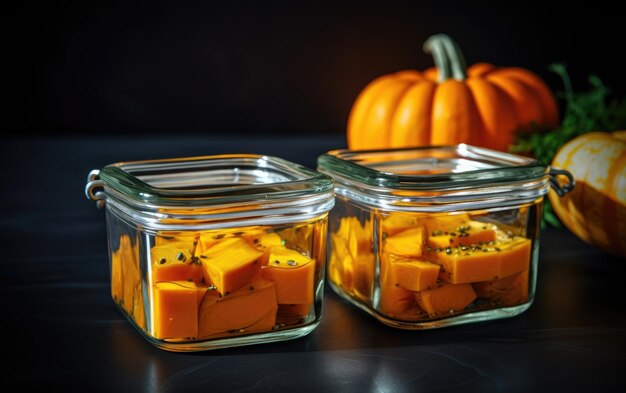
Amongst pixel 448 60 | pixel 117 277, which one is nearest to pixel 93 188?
pixel 117 277

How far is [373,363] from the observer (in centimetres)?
76

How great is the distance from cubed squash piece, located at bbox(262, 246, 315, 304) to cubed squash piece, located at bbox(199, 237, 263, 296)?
0.7 inches

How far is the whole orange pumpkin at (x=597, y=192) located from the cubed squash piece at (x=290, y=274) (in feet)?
1.44

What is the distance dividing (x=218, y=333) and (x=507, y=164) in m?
0.39

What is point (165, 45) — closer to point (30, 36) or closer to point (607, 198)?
point (30, 36)

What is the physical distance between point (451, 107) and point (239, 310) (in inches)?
30.8

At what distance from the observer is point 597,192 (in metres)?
1.04

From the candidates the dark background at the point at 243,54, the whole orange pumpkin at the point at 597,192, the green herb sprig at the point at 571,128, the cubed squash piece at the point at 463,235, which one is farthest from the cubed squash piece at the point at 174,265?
the dark background at the point at 243,54

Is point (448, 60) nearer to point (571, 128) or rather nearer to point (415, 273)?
point (571, 128)

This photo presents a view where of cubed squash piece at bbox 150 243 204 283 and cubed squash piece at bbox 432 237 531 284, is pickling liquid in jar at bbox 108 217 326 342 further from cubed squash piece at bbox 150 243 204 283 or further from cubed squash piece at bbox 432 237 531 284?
cubed squash piece at bbox 432 237 531 284

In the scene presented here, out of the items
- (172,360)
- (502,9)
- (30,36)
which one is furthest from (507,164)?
(30,36)

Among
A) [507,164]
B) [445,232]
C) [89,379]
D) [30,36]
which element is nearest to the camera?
[89,379]

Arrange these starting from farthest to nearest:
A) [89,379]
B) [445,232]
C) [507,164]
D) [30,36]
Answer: [30,36] → [507,164] → [445,232] → [89,379]

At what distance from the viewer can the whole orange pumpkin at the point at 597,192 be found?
3.34 ft
